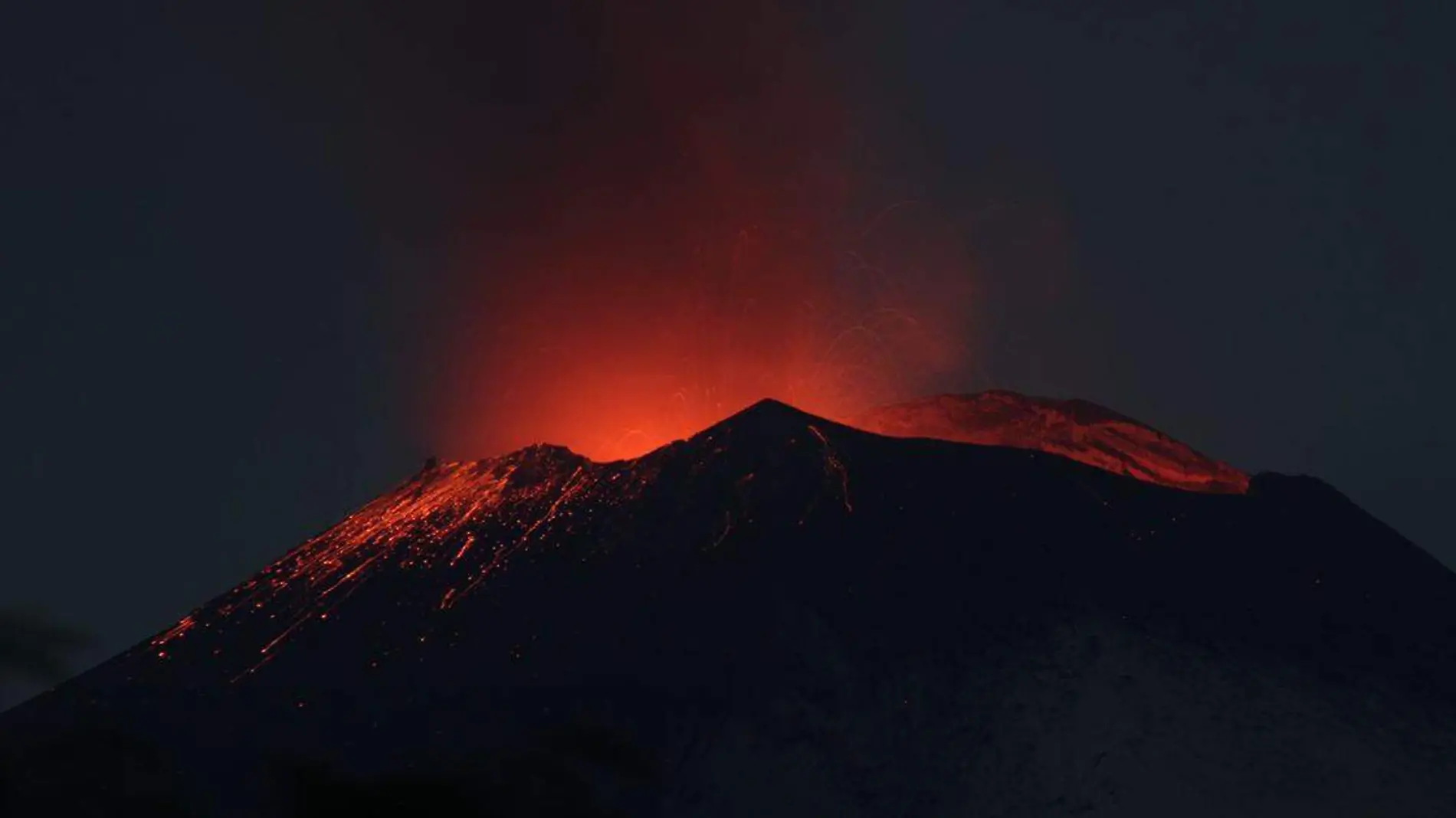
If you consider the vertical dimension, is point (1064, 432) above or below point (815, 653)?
above

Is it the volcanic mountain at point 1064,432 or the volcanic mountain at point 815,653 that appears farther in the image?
the volcanic mountain at point 1064,432

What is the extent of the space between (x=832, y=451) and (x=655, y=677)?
904 centimetres

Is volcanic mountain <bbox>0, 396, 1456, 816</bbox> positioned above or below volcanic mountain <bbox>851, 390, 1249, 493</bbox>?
below

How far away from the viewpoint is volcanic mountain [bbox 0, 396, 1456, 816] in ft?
73.4

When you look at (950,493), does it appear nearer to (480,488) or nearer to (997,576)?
(997,576)

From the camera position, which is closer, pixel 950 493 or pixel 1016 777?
pixel 1016 777

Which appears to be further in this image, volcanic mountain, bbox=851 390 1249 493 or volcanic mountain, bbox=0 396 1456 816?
volcanic mountain, bbox=851 390 1249 493

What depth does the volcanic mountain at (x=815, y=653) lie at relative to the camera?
73.4 ft

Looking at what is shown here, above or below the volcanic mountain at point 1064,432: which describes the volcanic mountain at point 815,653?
below

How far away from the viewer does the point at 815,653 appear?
2652cm

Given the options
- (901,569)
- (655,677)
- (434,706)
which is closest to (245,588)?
(434,706)

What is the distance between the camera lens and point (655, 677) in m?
25.8

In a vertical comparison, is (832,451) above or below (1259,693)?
above

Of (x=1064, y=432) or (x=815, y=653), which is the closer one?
(x=815, y=653)
